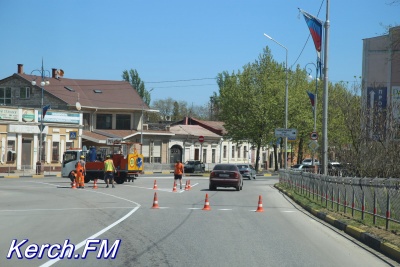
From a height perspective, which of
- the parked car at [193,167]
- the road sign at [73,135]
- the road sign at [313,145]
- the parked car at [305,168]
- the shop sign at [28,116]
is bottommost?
the parked car at [193,167]

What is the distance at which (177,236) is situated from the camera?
1381 centimetres

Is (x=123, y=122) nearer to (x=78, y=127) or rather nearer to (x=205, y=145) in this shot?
(x=78, y=127)

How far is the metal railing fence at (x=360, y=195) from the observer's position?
1482 cm

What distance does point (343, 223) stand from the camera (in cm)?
1656

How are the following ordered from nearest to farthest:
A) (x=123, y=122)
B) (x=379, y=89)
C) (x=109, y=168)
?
(x=109, y=168)
(x=379, y=89)
(x=123, y=122)

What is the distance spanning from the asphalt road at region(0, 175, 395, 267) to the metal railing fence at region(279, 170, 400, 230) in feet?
3.71

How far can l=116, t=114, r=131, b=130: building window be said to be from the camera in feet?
232

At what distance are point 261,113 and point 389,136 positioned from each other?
1496 inches

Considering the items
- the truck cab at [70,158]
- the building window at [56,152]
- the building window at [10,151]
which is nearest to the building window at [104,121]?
the building window at [56,152]

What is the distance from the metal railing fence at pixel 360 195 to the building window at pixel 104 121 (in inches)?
1797

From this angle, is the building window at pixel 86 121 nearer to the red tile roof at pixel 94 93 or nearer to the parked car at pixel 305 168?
the red tile roof at pixel 94 93

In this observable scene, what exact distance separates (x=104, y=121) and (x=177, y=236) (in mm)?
57155

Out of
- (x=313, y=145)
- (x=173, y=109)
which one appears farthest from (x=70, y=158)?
(x=173, y=109)

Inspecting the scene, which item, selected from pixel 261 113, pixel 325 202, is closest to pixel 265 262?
pixel 325 202
